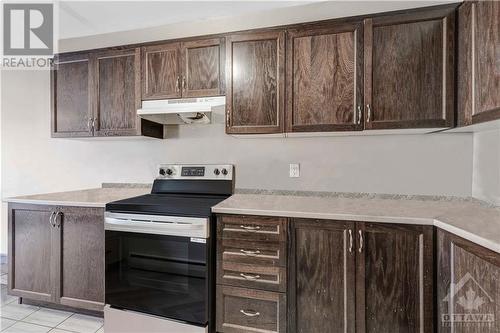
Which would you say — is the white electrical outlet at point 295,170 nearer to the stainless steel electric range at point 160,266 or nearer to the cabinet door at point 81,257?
the stainless steel electric range at point 160,266

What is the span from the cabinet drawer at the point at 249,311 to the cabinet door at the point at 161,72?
1.52 metres

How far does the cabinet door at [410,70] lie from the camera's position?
5.88ft

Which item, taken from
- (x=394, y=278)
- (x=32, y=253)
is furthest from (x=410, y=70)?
(x=32, y=253)

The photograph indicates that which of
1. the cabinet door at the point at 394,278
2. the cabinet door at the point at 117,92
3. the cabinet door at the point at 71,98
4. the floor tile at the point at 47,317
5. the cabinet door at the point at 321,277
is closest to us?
the cabinet door at the point at 394,278

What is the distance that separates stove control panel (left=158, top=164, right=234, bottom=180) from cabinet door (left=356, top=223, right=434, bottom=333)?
4.00 feet

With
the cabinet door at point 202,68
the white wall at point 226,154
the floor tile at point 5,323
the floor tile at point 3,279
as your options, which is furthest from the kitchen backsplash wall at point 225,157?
the floor tile at point 5,323

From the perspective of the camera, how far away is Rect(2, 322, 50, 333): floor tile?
2053 millimetres

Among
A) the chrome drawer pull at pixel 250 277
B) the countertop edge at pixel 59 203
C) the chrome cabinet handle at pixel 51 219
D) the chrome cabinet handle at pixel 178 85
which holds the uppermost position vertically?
the chrome cabinet handle at pixel 178 85

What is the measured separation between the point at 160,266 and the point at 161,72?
148cm

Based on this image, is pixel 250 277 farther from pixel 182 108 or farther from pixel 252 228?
pixel 182 108

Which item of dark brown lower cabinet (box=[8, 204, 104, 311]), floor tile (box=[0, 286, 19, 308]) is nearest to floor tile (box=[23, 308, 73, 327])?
dark brown lower cabinet (box=[8, 204, 104, 311])

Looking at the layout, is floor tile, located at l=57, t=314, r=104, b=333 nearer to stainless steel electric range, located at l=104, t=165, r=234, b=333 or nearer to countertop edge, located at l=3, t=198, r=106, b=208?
stainless steel electric range, located at l=104, t=165, r=234, b=333

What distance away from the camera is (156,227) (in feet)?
6.14
